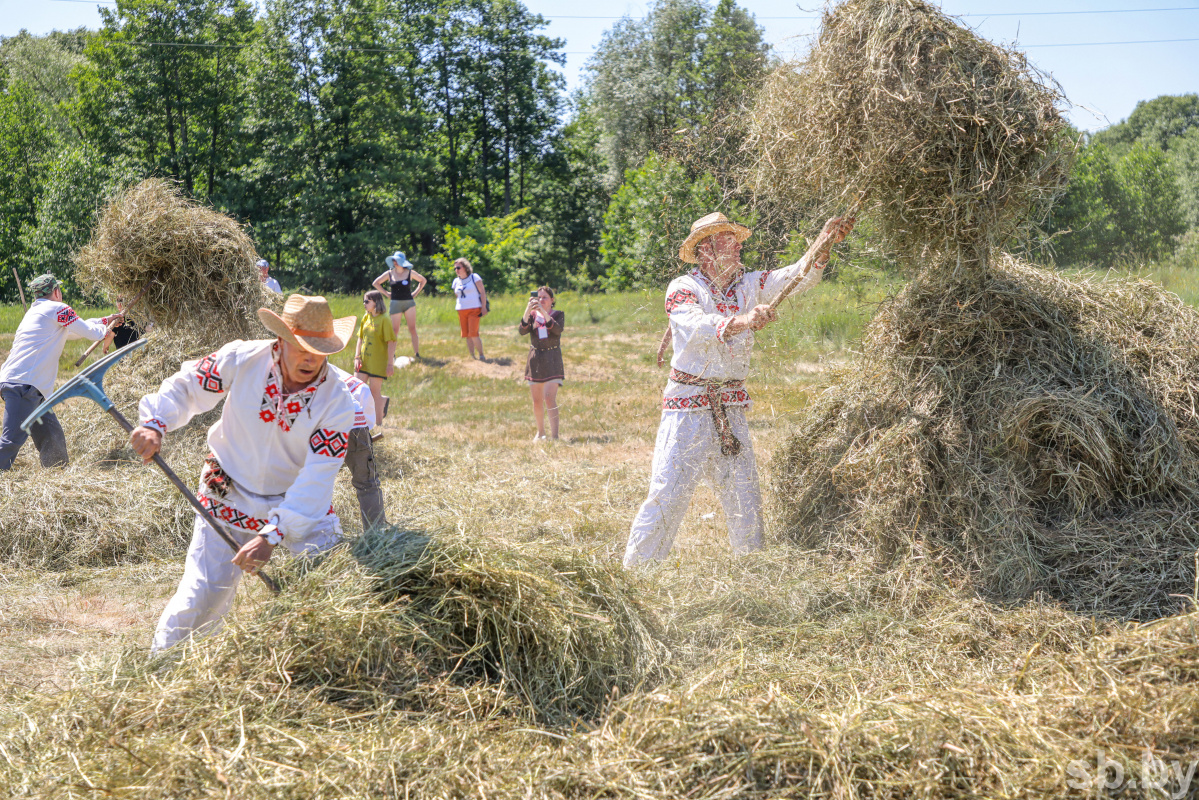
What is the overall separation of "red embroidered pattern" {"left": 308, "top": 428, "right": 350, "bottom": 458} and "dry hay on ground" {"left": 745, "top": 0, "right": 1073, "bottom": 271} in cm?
270

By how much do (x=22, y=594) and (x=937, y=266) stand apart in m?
5.34

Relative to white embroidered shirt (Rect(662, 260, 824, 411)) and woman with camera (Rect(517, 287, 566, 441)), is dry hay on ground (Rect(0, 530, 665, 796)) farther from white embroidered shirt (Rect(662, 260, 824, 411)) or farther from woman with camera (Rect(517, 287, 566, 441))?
woman with camera (Rect(517, 287, 566, 441))

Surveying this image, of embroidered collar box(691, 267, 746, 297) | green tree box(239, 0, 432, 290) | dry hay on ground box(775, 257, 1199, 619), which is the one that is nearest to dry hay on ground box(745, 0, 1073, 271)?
dry hay on ground box(775, 257, 1199, 619)

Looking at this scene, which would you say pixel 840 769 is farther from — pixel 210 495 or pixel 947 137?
pixel 947 137

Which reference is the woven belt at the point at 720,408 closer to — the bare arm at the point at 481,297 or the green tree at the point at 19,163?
the bare arm at the point at 481,297

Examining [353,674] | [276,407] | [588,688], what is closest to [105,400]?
[276,407]

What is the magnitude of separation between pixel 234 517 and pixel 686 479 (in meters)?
2.25

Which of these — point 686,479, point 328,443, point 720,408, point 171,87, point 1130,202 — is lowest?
point 686,479

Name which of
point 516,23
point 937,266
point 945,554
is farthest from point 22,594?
point 516,23

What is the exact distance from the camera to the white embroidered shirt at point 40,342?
6754 millimetres

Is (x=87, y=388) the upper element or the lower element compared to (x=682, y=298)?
lower

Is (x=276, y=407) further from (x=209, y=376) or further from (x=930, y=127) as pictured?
(x=930, y=127)

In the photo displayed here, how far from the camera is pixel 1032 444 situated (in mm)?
4406

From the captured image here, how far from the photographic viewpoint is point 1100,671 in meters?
3.12
